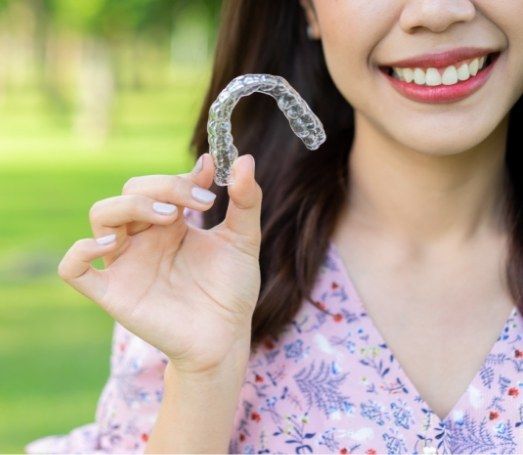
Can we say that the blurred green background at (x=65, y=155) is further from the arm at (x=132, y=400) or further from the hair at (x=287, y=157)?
the arm at (x=132, y=400)

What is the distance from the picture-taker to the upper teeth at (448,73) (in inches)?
84.5

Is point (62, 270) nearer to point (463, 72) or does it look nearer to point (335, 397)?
point (335, 397)

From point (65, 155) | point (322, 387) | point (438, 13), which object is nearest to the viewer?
point (438, 13)

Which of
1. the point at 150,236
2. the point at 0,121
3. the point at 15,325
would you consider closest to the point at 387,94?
the point at 150,236

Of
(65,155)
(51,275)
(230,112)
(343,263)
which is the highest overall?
(230,112)

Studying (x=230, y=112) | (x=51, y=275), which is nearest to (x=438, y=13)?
(x=230, y=112)

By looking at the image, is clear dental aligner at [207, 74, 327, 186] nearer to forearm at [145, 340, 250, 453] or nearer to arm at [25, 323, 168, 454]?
forearm at [145, 340, 250, 453]

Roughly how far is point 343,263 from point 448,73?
0.49 meters

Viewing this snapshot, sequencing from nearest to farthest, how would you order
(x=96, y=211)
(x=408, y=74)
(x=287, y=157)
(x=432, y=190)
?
(x=96, y=211) → (x=408, y=74) → (x=432, y=190) → (x=287, y=157)

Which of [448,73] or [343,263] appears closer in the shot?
[448,73]

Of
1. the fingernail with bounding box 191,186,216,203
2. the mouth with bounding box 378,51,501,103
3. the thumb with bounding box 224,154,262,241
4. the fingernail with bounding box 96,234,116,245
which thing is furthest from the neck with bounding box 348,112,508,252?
the fingernail with bounding box 96,234,116,245

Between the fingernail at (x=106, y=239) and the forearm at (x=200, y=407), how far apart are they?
27 cm

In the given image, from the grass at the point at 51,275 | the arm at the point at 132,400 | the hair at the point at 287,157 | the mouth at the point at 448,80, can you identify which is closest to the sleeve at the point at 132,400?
the arm at the point at 132,400

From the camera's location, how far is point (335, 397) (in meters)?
2.27
